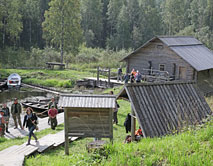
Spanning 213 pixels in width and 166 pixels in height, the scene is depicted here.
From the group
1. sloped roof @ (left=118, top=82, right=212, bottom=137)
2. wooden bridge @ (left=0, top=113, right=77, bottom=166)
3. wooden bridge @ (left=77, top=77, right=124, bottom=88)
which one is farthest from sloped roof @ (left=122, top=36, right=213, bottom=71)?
wooden bridge @ (left=0, top=113, right=77, bottom=166)

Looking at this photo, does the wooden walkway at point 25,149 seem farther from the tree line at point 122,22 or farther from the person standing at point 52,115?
the tree line at point 122,22

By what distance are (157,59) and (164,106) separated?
2078cm

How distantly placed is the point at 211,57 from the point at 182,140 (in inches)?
988

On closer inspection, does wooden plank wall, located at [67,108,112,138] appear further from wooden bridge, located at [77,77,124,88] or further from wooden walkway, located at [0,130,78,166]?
wooden bridge, located at [77,77,124,88]

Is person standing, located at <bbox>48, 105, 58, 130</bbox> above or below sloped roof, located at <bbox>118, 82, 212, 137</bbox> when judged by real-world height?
below

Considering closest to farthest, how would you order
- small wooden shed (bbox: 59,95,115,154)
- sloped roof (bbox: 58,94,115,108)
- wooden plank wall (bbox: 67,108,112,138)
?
sloped roof (bbox: 58,94,115,108) → small wooden shed (bbox: 59,95,115,154) → wooden plank wall (bbox: 67,108,112,138)

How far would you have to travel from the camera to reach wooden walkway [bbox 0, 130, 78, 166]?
31.8ft

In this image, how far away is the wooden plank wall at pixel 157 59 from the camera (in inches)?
1143

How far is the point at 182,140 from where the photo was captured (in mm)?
7836

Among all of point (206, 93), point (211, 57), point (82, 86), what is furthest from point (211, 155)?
point (82, 86)

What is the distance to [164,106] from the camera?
1085cm

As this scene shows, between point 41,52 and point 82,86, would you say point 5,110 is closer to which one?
point 82,86

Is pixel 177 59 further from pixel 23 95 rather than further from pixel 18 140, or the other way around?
pixel 18 140

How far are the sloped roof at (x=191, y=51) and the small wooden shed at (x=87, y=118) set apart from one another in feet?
60.6
